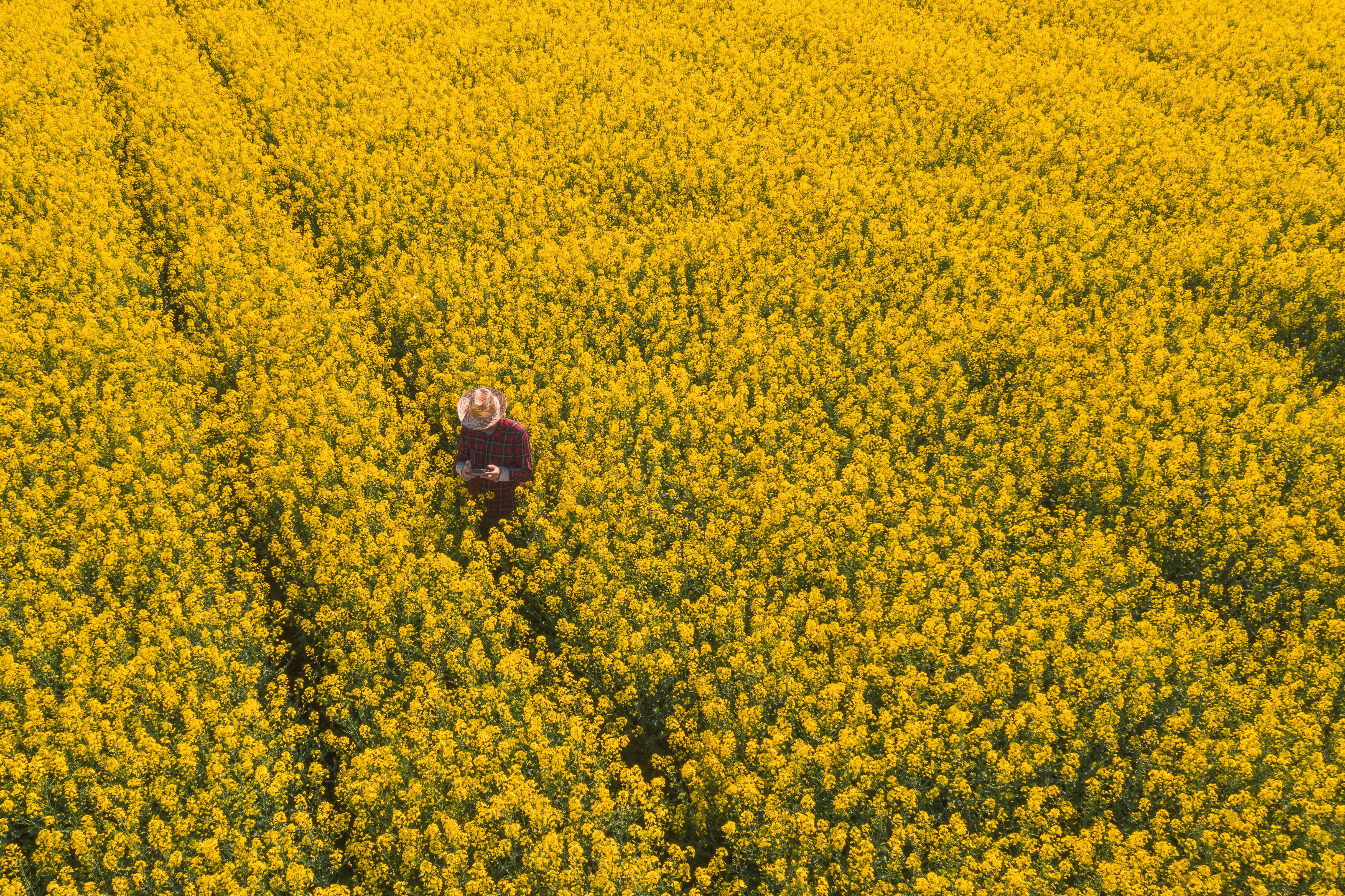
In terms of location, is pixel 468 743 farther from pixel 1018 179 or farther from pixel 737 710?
pixel 1018 179

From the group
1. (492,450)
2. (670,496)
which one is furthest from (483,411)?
(670,496)

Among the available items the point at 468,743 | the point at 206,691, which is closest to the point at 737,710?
the point at 468,743

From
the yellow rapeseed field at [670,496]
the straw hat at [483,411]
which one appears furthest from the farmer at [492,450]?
the yellow rapeseed field at [670,496]

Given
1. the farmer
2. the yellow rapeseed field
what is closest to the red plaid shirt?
the farmer

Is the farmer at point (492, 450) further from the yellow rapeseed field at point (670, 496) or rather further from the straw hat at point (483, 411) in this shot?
→ the yellow rapeseed field at point (670, 496)

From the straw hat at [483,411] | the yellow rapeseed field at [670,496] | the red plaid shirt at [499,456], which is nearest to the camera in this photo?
the yellow rapeseed field at [670,496]

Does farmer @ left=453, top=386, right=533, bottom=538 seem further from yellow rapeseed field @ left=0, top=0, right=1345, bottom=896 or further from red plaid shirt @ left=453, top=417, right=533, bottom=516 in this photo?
yellow rapeseed field @ left=0, top=0, right=1345, bottom=896

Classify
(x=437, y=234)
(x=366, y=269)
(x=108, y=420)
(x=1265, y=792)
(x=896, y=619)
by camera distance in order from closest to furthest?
(x=1265, y=792) → (x=896, y=619) → (x=108, y=420) → (x=366, y=269) → (x=437, y=234)
